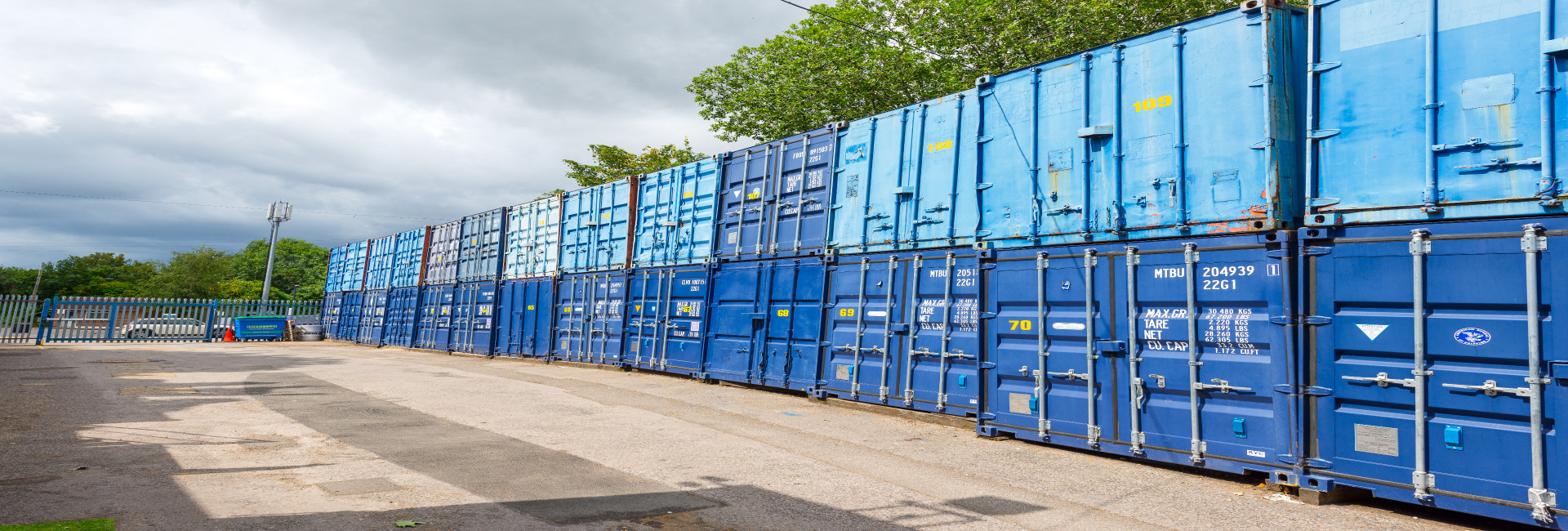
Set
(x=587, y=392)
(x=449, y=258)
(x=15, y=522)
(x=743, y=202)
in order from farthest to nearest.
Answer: (x=449, y=258), (x=743, y=202), (x=587, y=392), (x=15, y=522)

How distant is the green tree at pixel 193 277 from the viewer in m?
70.4

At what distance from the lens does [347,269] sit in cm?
3628

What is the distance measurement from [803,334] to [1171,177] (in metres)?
6.31

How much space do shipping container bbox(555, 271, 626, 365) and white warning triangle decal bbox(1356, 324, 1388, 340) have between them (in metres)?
13.6

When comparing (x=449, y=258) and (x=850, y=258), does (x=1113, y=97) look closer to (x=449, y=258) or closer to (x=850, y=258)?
(x=850, y=258)

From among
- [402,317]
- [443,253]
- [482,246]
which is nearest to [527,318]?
[482,246]

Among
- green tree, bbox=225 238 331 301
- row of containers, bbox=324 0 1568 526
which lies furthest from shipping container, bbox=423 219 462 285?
green tree, bbox=225 238 331 301

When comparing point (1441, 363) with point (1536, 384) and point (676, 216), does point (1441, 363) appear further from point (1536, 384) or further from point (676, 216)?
point (676, 216)

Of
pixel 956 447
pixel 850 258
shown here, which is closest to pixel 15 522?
pixel 956 447

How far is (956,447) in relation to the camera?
8547 mm

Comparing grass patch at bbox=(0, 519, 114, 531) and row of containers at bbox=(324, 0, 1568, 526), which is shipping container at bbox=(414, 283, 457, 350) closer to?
row of containers at bbox=(324, 0, 1568, 526)

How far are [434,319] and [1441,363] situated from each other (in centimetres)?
2605

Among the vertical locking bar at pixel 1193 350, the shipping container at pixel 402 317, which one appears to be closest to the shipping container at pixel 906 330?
the vertical locking bar at pixel 1193 350

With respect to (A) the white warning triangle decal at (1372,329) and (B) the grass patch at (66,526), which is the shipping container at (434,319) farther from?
(A) the white warning triangle decal at (1372,329)
